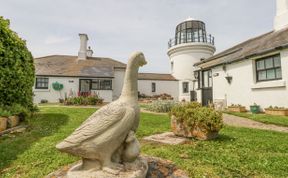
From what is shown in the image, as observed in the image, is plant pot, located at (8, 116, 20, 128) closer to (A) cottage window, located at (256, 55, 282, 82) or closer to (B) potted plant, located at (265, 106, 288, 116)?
(B) potted plant, located at (265, 106, 288, 116)

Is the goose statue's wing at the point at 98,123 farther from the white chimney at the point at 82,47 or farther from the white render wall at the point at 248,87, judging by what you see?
the white chimney at the point at 82,47

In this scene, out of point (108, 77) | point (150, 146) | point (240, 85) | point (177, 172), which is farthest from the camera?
point (108, 77)

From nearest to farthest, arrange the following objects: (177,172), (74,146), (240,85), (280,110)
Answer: (74,146), (177,172), (280,110), (240,85)

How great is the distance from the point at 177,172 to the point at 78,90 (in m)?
23.0

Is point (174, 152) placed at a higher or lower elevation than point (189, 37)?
lower

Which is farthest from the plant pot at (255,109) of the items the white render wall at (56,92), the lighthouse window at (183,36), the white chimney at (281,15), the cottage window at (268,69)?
the white render wall at (56,92)

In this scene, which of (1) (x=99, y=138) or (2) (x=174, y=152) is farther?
(2) (x=174, y=152)

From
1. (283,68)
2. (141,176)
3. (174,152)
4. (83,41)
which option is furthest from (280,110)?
(83,41)

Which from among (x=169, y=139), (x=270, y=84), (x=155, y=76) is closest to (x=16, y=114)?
(x=169, y=139)

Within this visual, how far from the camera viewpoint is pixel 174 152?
439 cm

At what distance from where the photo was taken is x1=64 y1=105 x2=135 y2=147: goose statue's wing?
234 centimetres

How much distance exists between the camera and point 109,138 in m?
2.38

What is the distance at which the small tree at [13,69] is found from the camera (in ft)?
22.5

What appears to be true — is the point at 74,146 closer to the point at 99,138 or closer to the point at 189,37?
the point at 99,138
